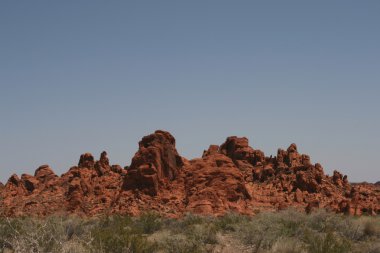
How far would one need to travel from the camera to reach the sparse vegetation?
42.3 ft

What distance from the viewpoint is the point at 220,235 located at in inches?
720

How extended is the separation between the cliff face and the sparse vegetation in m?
4.89

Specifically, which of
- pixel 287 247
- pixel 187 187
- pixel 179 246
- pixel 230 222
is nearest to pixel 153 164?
pixel 187 187

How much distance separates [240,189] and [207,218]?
6.45m

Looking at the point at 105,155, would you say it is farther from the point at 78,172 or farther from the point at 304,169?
the point at 304,169

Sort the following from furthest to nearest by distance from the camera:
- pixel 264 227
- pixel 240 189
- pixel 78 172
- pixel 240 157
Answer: pixel 240 157 → pixel 78 172 → pixel 240 189 → pixel 264 227

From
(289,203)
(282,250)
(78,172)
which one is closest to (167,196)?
(289,203)

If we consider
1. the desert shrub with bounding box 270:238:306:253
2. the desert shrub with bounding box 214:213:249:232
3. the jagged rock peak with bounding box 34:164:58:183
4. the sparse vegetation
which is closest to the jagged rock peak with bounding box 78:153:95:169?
the jagged rock peak with bounding box 34:164:58:183

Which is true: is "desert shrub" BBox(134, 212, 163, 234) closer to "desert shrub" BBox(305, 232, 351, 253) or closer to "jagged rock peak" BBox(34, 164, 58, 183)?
"desert shrub" BBox(305, 232, 351, 253)

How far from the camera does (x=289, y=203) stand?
31016mm

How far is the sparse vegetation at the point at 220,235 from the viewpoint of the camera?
12.9 m

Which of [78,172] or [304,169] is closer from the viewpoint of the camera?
[304,169]

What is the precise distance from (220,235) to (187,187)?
12.5m

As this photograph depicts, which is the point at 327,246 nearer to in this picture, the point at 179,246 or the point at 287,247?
the point at 287,247
